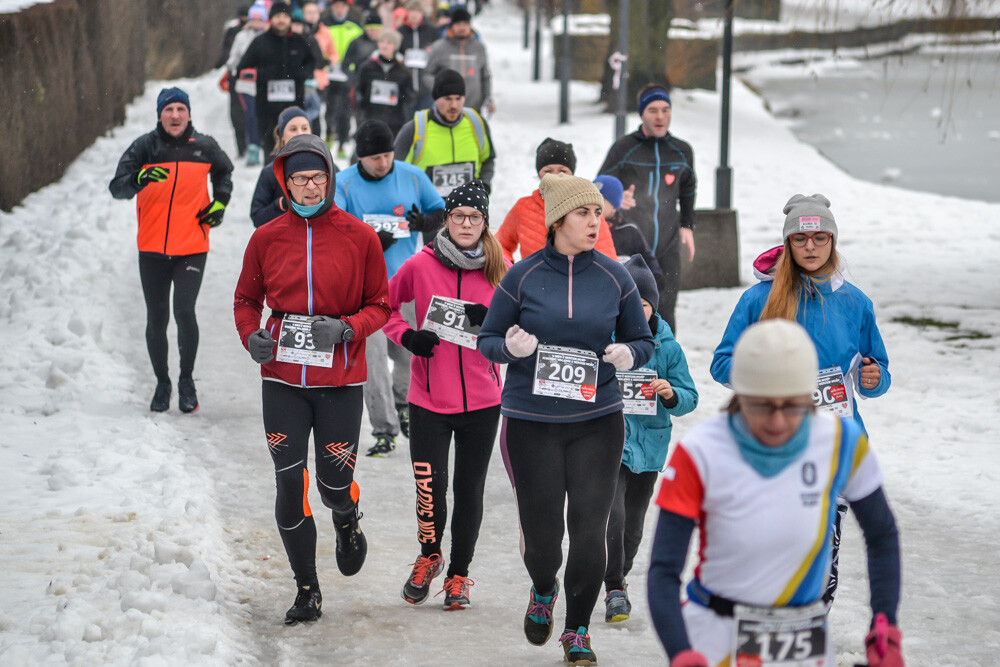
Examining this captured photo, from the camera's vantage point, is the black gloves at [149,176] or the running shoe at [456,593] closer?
the running shoe at [456,593]

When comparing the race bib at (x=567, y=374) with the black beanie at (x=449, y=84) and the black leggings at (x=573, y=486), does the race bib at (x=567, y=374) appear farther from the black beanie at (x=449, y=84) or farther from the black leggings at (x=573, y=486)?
the black beanie at (x=449, y=84)

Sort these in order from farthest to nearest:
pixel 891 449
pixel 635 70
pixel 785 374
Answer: pixel 635 70
pixel 891 449
pixel 785 374

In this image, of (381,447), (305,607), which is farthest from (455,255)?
(381,447)

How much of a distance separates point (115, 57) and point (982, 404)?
15.2 meters

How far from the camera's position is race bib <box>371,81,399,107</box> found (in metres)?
13.7

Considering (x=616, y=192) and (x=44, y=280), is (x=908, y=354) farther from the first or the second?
(x=44, y=280)

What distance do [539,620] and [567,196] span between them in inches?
68.0

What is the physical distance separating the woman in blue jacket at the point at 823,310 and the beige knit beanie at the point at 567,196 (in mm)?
735

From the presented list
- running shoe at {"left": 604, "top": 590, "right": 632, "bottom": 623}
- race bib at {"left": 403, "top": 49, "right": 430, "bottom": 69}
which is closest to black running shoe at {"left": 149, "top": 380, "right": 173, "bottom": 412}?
running shoe at {"left": 604, "top": 590, "right": 632, "bottom": 623}

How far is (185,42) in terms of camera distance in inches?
1116

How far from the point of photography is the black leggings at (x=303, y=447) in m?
5.53

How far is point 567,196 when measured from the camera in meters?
4.98

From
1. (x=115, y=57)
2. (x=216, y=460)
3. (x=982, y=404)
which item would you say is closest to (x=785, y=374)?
(x=216, y=460)

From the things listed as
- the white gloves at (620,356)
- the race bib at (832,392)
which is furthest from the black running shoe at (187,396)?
the race bib at (832,392)
